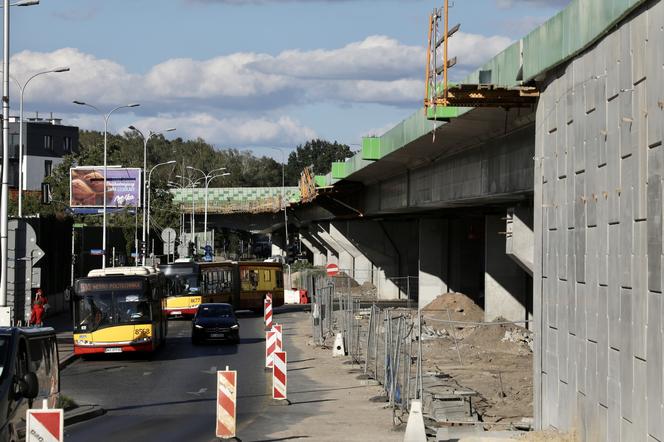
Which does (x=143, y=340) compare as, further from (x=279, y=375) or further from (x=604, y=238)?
(x=604, y=238)

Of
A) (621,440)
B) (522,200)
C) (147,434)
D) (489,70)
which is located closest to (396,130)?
(522,200)

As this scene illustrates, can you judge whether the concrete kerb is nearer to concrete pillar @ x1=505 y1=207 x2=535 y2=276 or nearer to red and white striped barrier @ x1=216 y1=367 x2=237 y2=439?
red and white striped barrier @ x1=216 y1=367 x2=237 y2=439

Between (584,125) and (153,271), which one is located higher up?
(584,125)

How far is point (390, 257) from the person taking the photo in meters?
82.7

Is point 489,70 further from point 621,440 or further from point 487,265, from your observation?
point 487,265

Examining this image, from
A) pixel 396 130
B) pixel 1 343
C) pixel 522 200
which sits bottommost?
pixel 1 343

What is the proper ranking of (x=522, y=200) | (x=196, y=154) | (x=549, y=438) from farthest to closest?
(x=196, y=154) → (x=522, y=200) → (x=549, y=438)

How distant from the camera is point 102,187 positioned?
9419 cm

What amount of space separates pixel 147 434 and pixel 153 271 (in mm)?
18969

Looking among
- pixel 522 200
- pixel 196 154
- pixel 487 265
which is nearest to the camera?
pixel 522 200

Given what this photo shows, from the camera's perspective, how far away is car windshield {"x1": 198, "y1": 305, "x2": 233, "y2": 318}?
42.1 m

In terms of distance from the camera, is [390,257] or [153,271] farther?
[390,257]

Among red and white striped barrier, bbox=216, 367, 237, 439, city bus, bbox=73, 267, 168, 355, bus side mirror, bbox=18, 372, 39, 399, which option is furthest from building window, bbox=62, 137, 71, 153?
bus side mirror, bbox=18, 372, 39, 399

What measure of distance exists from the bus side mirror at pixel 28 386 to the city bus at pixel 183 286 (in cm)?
4219
